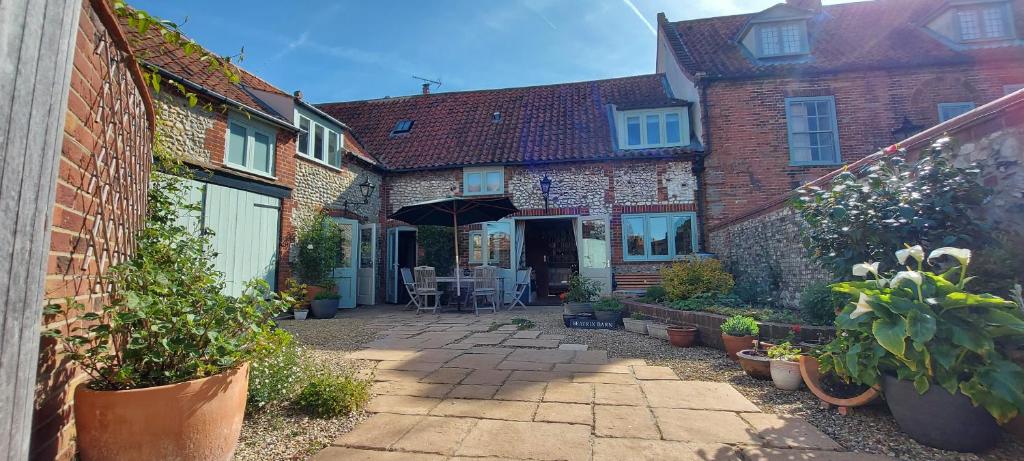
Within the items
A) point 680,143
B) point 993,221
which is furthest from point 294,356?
point 680,143

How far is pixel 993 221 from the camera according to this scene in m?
2.79

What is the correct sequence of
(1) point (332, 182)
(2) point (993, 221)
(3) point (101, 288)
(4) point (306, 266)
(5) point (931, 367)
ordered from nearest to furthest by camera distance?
(3) point (101, 288) < (5) point (931, 367) < (2) point (993, 221) < (4) point (306, 266) < (1) point (332, 182)

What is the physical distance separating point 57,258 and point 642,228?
9907mm

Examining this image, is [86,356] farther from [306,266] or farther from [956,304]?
[306,266]

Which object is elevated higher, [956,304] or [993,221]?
[993,221]

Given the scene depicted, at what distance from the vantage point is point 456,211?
27.2ft

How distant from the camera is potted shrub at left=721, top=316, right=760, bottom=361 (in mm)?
3984

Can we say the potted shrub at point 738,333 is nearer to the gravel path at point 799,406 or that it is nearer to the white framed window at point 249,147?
the gravel path at point 799,406

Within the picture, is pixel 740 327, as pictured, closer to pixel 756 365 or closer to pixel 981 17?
pixel 756 365

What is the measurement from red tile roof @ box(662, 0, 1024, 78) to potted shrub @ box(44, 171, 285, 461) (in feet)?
35.2

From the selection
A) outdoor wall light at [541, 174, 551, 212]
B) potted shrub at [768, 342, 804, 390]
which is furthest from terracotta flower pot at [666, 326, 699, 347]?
outdoor wall light at [541, 174, 551, 212]

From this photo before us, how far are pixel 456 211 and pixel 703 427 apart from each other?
638 centimetres

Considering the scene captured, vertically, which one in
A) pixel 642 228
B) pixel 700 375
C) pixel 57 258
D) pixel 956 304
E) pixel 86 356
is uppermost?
pixel 642 228

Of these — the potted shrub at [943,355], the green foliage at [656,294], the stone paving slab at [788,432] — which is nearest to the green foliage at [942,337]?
the potted shrub at [943,355]
